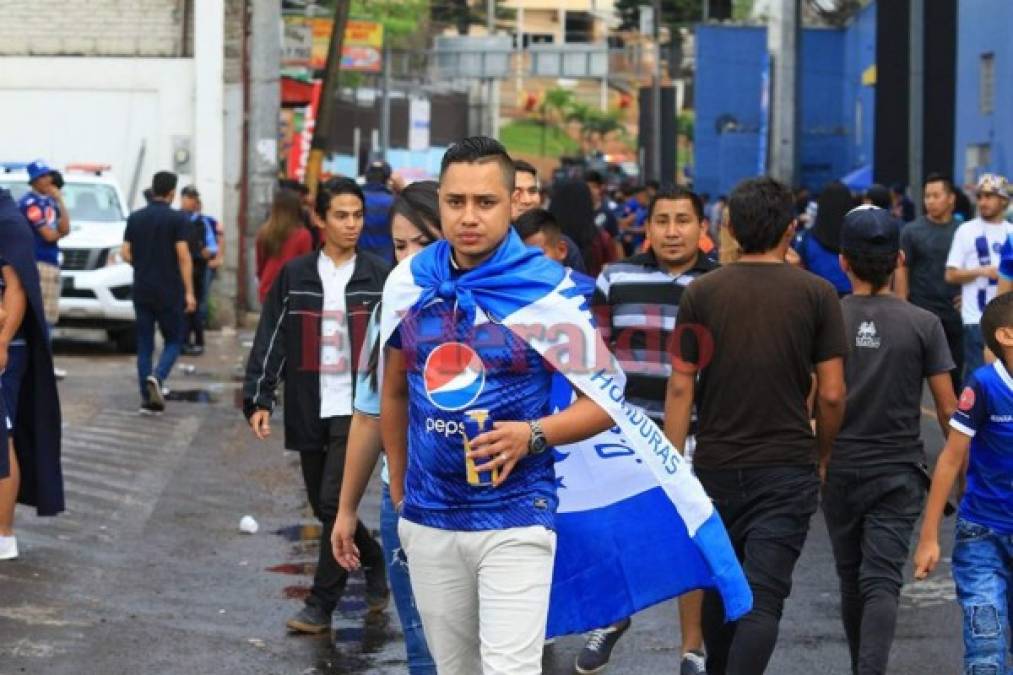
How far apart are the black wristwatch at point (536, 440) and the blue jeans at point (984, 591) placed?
204cm

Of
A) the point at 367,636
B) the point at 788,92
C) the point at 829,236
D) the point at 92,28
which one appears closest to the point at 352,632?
the point at 367,636

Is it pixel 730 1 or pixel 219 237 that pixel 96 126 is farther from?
pixel 730 1

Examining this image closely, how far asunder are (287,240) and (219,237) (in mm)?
11939

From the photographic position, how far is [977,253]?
1355 cm

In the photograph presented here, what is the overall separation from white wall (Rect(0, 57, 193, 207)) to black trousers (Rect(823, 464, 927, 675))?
67.3 ft

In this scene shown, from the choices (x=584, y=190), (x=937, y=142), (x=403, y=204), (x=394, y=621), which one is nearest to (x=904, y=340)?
(x=403, y=204)

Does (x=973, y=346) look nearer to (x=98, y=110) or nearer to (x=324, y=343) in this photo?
(x=324, y=343)

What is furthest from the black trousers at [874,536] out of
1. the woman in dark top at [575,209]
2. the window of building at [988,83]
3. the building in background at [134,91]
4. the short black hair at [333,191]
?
the window of building at [988,83]

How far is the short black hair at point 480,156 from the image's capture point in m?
5.18

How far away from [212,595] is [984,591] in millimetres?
4111

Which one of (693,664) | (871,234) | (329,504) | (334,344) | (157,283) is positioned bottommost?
(693,664)

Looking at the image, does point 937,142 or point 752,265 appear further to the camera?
point 937,142

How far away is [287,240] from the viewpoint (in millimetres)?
12820

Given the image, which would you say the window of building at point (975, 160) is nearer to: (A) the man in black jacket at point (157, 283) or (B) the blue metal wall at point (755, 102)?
(A) the man in black jacket at point (157, 283)
